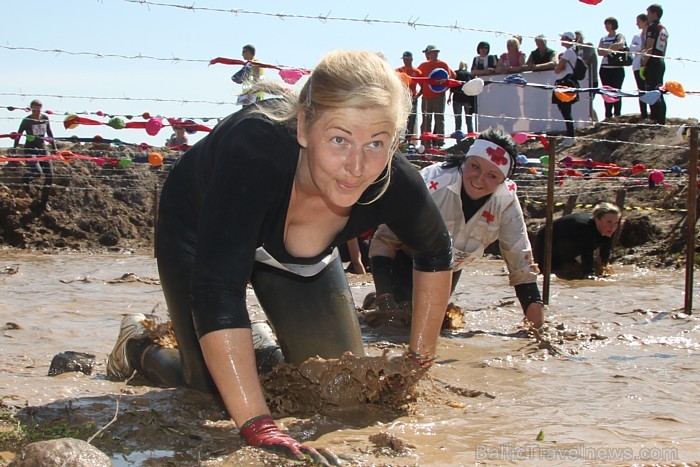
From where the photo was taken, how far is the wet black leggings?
3789mm

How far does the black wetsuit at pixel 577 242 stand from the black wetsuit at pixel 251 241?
6.33 meters

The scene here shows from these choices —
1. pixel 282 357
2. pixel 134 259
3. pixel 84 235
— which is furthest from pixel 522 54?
pixel 282 357

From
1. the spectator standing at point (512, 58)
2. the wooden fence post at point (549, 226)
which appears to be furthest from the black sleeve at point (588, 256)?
the spectator standing at point (512, 58)

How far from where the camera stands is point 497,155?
18.2 ft

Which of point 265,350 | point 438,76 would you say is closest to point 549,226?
point 438,76

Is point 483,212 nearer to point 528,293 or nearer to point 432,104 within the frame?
point 528,293

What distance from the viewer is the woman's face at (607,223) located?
380 inches

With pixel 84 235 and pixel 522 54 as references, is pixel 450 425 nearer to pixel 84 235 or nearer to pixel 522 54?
pixel 522 54

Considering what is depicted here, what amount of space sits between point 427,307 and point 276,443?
1146 millimetres

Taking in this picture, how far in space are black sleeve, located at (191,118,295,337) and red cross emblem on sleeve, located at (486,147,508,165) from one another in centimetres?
281

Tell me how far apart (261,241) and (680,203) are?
10300mm

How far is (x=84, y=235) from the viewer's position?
14805mm

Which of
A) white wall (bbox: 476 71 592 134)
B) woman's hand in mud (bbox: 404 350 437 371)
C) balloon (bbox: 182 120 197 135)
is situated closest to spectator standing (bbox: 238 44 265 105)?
balloon (bbox: 182 120 197 135)

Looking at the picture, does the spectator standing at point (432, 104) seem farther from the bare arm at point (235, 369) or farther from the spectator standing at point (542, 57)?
the bare arm at point (235, 369)
